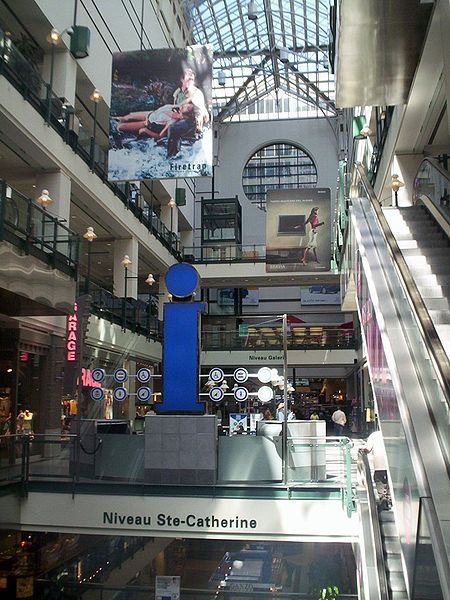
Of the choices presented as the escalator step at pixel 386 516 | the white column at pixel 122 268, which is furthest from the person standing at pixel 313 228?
the escalator step at pixel 386 516

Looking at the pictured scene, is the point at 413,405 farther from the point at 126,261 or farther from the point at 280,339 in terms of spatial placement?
the point at 280,339

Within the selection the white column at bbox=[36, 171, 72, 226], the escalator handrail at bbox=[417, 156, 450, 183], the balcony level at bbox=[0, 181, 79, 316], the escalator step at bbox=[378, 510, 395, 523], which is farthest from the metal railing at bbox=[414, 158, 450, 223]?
the white column at bbox=[36, 171, 72, 226]

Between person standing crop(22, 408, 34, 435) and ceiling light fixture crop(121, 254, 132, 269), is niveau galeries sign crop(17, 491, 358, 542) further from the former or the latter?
ceiling light fixture crop(121, 254, 132, 269)

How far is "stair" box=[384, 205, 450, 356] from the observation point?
633cm

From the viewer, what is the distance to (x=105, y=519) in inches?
454

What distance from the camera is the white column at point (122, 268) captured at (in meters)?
25.0

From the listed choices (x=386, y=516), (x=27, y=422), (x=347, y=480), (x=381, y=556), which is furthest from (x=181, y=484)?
(x=381, y=556)

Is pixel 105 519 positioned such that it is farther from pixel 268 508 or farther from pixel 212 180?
pixel 212 180

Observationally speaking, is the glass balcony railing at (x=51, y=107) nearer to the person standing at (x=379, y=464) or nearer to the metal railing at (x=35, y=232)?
the metal railing at (x=35, y=232)

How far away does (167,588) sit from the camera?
13.3 meters

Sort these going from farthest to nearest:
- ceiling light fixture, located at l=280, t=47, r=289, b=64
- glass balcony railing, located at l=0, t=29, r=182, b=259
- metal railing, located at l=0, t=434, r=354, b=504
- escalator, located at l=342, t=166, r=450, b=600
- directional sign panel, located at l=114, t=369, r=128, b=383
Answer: ceiling light fixture, located at l=280, t=47, r=289, b=64 < directional sign panel, located at l=114, t=369, r=128, b=383 < glass balcony railing, located at l=0, t=29, r=182, b=259 < metal railing, located at l=0, t=434, r=354, b=504 < escalator, located at l=342, t=166, r=450, b=600

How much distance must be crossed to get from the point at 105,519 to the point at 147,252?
60.0ft

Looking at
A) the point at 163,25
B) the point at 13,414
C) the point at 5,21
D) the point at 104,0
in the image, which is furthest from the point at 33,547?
the point at 163,25

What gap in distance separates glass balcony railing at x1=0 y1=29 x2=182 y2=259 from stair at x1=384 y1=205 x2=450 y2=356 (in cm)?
891
